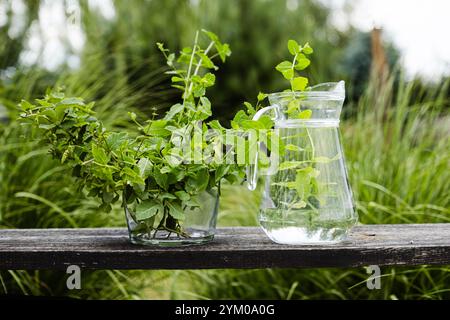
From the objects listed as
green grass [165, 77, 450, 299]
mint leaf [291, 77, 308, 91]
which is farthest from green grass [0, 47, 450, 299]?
mint leaf [291, 77, 308, 91]

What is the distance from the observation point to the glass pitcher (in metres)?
0.92

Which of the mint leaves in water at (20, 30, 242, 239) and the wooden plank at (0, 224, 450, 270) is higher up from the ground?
the mint leaves in water at (20, 30, 242, 239)

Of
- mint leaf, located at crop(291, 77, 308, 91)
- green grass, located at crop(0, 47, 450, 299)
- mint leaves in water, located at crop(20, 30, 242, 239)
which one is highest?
mint leaf, located at crop(291, 77, 308, 91)

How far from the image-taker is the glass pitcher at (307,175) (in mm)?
920

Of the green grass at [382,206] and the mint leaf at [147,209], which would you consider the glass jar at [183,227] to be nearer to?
the mint leaf at [147,209]

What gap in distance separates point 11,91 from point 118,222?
78cm

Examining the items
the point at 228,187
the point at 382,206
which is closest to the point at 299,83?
the point at 382,206

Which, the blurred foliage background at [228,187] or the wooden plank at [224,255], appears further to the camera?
the blurred foliage background at [228,187]

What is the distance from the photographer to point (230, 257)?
2.87ft

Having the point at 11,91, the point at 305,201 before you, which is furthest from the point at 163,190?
the point at 11,91

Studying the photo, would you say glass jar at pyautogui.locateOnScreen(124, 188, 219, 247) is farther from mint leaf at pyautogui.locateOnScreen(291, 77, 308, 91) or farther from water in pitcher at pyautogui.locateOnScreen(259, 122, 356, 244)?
mint leaf at pyautogui.locateOnScreen(291, 77, 308, 91)

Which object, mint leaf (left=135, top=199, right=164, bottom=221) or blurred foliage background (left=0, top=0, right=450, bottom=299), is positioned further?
blurred foliage background (left=0, top=0, right=450, bottom=299)

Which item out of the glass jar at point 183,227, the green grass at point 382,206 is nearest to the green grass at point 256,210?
the green grass at point 382,206

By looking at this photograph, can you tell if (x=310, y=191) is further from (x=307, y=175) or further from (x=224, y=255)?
(x=224, y=255)
